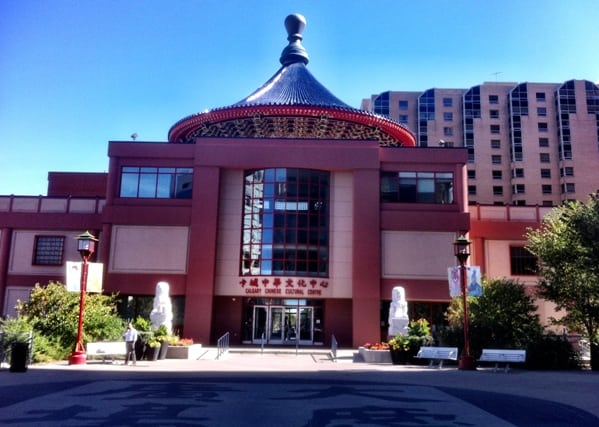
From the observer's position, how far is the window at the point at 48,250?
116 ft

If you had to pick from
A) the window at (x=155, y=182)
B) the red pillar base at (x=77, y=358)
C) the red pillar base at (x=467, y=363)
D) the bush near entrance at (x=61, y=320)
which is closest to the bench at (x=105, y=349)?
the red pillar base at (x=77, y=358)

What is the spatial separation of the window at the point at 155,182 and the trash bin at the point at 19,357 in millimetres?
18043

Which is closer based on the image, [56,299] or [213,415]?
Answer: [213,415]

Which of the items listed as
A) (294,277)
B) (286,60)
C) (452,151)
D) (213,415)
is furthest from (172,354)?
(286,60)

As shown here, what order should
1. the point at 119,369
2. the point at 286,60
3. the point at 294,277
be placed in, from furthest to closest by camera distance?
the point at 286,60
the point at 294,277
the point at 119,369

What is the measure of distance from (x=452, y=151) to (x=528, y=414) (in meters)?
25.3

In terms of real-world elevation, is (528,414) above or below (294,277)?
below

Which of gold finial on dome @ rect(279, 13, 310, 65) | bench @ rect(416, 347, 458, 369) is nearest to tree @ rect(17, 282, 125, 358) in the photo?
bench @ rect(416, 347, 458, 369)

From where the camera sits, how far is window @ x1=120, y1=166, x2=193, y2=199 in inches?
1342

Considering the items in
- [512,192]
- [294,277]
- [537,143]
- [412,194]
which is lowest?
[294,277]

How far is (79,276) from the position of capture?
21.3 metres

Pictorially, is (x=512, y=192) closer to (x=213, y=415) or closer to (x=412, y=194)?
(x=412, y=194)

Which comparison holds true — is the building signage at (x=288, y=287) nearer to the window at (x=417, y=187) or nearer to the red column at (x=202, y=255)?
the red column at (x=202, y=255)

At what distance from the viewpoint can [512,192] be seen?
8125 centimetres
